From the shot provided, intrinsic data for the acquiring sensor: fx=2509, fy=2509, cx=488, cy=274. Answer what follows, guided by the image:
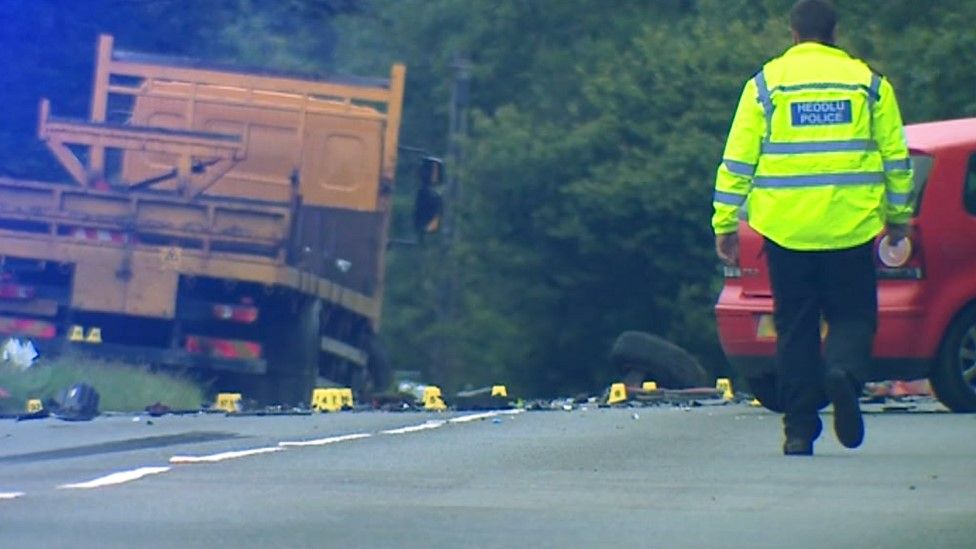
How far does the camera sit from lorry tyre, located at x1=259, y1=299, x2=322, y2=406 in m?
20.5

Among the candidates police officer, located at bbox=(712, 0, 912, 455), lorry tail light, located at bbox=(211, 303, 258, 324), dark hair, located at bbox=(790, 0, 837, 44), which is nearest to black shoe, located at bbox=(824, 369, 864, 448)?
police officer, located at bbox=(712, 0, 912, 455)

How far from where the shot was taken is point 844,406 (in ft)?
29.8

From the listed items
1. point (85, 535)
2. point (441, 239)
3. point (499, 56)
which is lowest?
point (85, 535)

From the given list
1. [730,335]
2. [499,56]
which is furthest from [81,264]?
[499,56]

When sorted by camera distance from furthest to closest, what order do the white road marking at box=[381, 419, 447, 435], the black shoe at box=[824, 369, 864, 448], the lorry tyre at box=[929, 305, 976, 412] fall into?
the lorry tyre at box=[929, 305, 976, 412], the white road marking at box=[381, 419, 447, 435], the black shoe at box=[824, 369, 864, 448]

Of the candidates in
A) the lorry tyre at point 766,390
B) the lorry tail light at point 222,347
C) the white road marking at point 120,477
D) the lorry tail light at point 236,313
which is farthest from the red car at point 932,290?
the lorry tail light at point 222,347

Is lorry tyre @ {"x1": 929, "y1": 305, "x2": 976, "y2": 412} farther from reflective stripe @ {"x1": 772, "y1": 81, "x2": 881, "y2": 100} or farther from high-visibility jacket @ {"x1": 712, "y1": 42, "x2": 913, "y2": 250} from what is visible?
reflective stripe @ {"x1": 772, "y1": 81, "x2": 881, "y2": 100}

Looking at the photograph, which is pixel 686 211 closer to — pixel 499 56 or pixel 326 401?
pixel 499 56

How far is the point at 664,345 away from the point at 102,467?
8.54 m

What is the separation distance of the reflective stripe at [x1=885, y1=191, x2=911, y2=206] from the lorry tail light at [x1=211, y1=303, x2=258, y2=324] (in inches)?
438

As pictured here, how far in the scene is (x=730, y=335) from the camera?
13133 mm

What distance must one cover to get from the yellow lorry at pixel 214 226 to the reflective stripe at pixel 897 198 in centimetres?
1075

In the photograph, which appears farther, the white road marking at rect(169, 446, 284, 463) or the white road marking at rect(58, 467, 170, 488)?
the white road marking at rect(169, 446, 284, 463)


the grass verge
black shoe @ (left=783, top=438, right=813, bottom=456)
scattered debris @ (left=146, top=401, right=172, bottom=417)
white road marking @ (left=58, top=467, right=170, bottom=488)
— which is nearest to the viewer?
white road marking @ (left=58, top=467, right=170, bottom=488)
